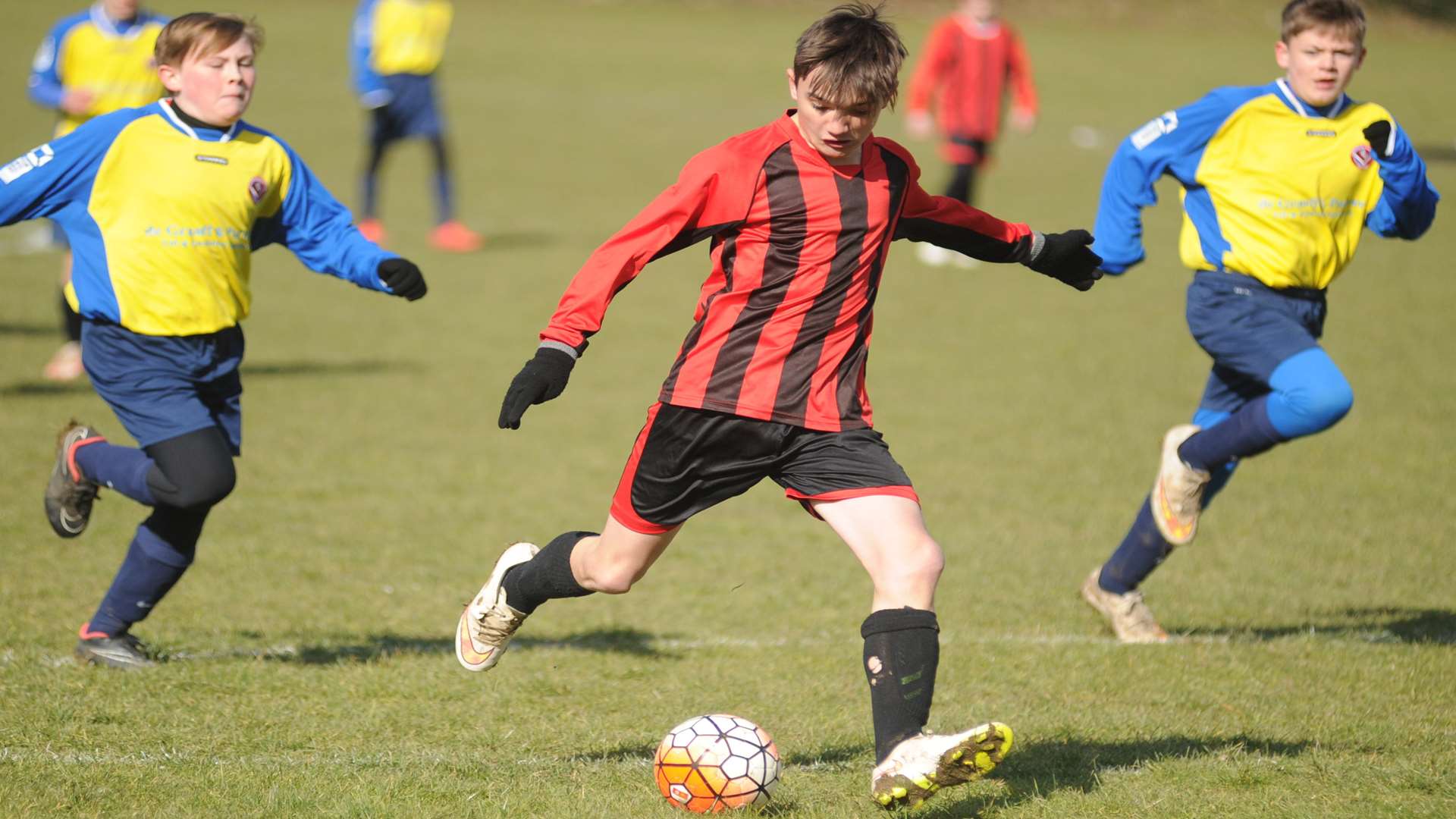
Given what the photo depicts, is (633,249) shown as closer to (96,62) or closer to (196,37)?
(196,37)

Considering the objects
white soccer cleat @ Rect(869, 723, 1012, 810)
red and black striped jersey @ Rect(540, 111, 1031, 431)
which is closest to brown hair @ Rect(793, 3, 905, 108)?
red and black striped jersey @ Rect(540, 111, 1031, 431)

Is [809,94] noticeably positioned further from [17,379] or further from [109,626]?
[17,379]

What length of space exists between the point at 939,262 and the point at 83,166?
11.0 m

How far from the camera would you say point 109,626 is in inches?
201

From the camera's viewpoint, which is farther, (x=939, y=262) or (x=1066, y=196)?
(x=1066, y=196)

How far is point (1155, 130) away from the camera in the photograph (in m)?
5.46

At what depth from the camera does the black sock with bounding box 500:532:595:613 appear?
4.26m

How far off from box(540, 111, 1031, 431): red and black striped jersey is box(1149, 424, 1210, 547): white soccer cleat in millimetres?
1812

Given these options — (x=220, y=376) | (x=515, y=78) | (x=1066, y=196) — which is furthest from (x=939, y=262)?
(x=515, y=78)

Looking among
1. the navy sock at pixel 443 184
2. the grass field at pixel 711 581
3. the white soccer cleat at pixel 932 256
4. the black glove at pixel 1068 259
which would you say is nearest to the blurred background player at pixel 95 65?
the grass field at pixel 711 581

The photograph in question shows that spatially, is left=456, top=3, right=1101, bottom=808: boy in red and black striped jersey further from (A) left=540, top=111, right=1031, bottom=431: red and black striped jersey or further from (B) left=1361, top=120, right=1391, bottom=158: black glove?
(B) left=1361, top=120, right=1391, bottom=158: black glove

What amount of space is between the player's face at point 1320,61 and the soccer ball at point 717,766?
118 inches

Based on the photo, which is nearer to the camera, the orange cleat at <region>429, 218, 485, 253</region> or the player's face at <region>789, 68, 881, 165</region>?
the player's face at <region>789, 68, 881, 165</region>

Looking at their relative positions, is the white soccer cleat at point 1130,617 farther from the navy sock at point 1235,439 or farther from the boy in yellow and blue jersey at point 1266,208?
the navy sock at point 1235,439
